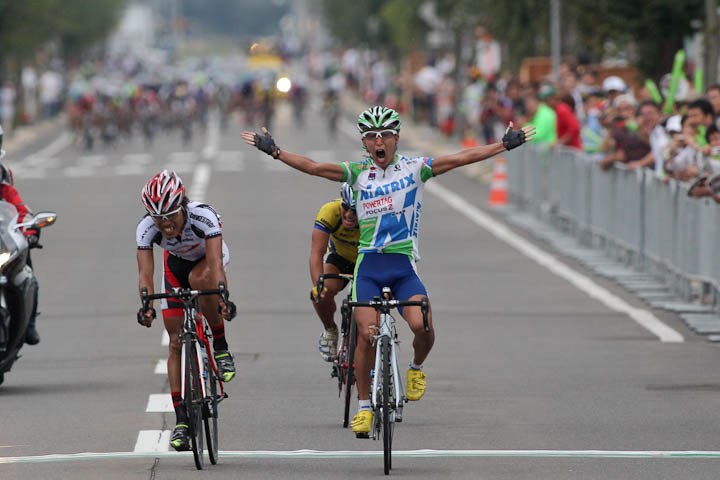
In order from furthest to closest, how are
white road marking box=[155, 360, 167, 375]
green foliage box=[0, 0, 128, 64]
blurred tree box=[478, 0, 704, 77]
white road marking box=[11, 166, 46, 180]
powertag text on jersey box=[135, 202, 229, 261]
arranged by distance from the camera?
green foliage box=[0, 0, 128, 64] → white road marking box=[11, 166, 46, 180] → blurred tree box=[478, 0, 704, 77] → white road marking box=[155, 360, 167, 375] → powertag text on jersey box=[135, 202, 229, 261]

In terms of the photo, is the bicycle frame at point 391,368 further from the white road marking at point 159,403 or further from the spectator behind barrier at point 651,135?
the spectator behind barrier at point 651,135

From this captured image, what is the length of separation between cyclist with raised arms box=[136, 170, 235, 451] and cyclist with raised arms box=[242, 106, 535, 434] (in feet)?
1.83

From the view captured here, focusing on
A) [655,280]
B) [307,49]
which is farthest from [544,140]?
[307,49]

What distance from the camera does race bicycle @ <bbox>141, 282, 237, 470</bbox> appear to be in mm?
8945

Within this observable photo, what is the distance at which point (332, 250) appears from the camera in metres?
11.0

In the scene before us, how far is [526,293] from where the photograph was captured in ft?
58.0

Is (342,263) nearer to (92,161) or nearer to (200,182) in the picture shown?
(200,182)

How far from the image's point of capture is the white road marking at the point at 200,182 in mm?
30656

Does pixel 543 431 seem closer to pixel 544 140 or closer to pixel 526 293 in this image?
pixel 526 293

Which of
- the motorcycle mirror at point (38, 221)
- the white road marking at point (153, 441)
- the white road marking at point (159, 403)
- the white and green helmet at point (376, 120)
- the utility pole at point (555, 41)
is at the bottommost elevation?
the white road marking at point (159, 403)

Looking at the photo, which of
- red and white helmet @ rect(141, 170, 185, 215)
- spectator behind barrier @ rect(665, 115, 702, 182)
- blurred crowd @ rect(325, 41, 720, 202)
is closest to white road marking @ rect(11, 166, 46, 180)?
blurred crowd @ rect(325, 41, 720, 202)

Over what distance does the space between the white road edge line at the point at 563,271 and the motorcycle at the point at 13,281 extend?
501 centimetres

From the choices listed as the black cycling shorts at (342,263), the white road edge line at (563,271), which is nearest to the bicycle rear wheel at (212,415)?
the black cycling shorts at (342,263)

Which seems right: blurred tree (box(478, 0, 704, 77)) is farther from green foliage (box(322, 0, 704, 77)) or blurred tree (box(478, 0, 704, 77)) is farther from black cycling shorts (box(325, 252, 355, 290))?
black cycling shorts (box(325, 252, 355, 290))
